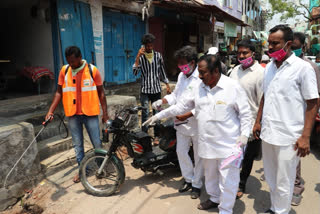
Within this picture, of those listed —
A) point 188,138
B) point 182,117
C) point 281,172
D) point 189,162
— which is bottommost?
point 189,162

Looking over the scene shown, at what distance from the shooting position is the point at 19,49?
6.54 metres

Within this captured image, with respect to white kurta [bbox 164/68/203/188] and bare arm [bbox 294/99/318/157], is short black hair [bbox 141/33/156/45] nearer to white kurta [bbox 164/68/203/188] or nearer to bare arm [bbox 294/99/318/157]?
white kurta [bbox 164/68/203/188]

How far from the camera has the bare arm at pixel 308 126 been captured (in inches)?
88.6

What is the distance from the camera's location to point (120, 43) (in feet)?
24.2

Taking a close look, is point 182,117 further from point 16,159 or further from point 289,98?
point 16,159

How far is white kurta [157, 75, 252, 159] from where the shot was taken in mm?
2508

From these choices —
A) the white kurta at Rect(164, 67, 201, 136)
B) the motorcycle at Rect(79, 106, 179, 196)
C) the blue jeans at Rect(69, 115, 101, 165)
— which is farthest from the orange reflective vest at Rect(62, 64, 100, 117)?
the white kurta at Rect(164, 67, 201, 136)

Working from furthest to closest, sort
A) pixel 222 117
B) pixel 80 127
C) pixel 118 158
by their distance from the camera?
1. pixel 80 127
2. pixel 118 158
3. pixel 222 117

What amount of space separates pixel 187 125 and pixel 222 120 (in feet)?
2.39

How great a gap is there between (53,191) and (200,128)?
2.29m

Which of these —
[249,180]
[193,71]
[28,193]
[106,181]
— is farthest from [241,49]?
[28,193]

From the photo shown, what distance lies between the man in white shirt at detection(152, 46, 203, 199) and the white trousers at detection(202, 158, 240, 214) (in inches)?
14.0

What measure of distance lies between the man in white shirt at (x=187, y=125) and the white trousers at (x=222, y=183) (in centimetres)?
36

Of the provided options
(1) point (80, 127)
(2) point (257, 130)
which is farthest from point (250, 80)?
(1) point (80, 127)
